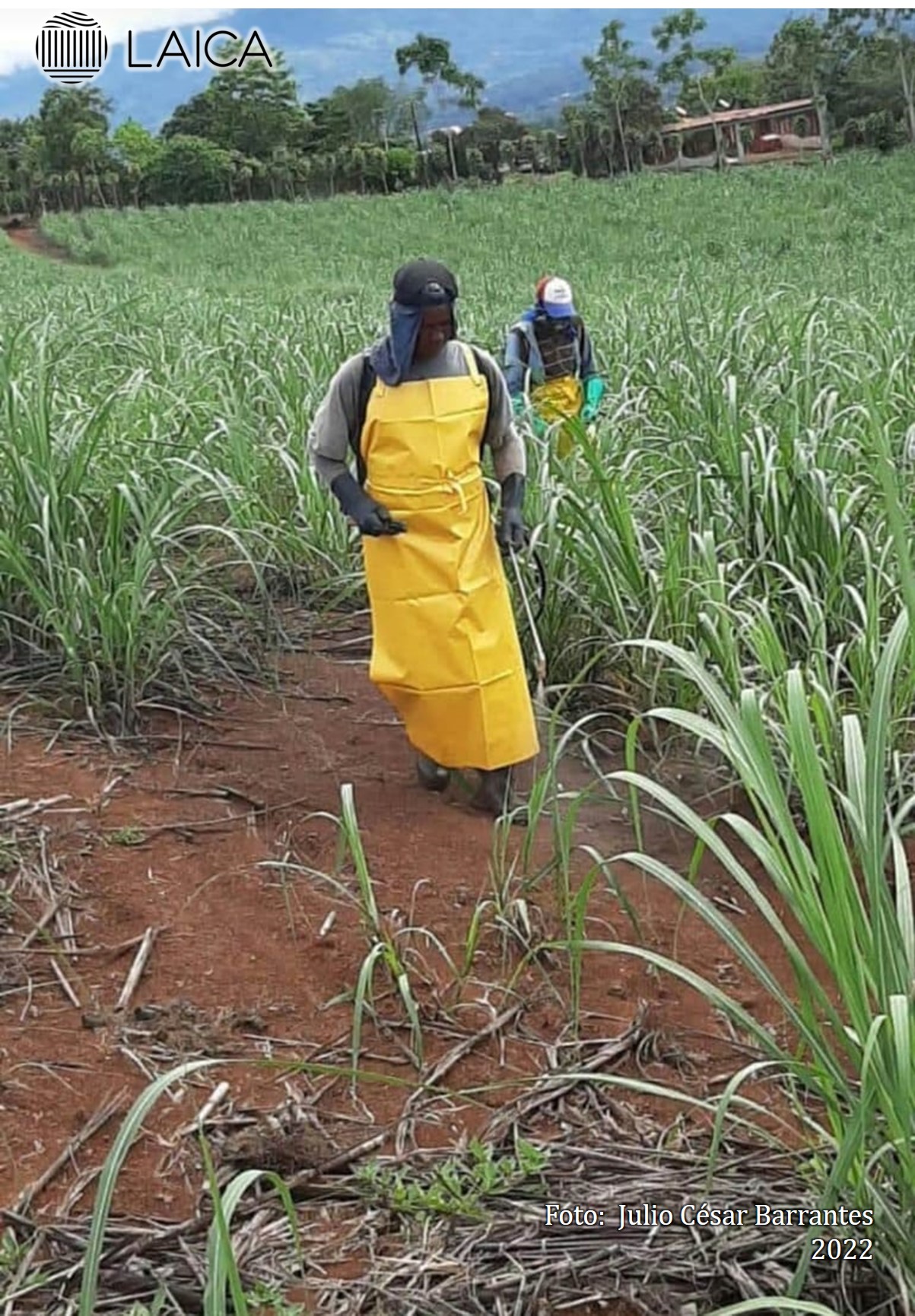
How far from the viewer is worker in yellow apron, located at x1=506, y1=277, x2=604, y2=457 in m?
4.75

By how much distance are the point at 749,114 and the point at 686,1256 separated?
122ft

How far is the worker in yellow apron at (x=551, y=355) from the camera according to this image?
475 centimetres

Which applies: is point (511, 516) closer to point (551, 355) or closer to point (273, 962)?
point (273, 962)

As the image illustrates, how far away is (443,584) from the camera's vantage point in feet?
8.95

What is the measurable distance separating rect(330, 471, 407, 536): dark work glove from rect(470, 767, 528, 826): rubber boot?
0.53 metres

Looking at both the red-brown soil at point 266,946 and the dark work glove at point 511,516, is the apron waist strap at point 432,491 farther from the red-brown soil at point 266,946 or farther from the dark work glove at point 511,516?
the red-brown soil at point 266,946

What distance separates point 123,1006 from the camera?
7.00 feet

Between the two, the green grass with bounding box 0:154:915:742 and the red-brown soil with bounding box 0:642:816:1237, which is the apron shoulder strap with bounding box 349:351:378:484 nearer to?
the green grass with bounding box 0:154:915:742

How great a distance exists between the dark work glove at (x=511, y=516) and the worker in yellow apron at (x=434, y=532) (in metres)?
→ 0.04

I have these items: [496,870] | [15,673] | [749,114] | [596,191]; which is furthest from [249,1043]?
[749,114]

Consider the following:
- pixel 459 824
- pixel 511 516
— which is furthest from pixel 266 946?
pixel 511 516

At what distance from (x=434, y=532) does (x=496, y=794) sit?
0.56m

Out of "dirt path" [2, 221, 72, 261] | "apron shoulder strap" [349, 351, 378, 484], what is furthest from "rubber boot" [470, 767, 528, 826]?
"dirt path" [2, 221, 72, 261]

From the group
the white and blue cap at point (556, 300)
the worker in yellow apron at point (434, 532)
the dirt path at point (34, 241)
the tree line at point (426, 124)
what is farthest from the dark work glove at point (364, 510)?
the tree line at point (426, 124)
